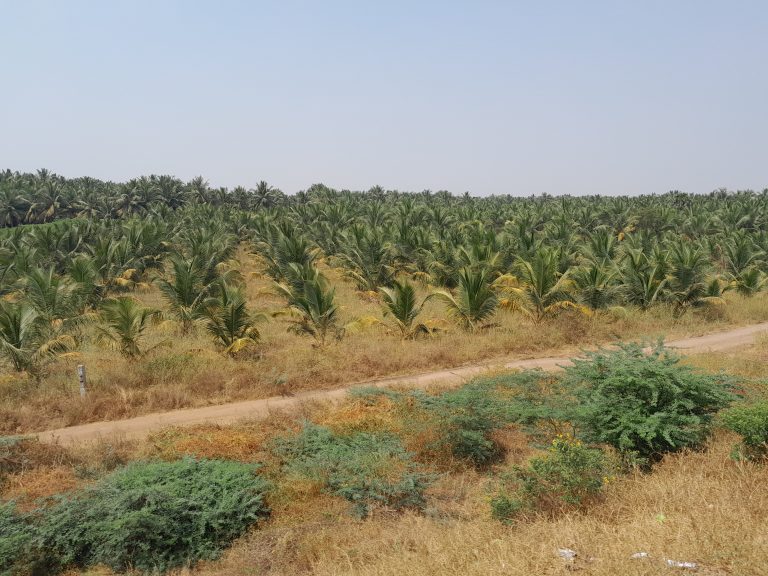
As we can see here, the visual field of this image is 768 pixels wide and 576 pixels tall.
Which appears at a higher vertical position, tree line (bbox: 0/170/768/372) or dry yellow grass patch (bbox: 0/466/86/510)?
tree line (bbox: 0/170/768/372)

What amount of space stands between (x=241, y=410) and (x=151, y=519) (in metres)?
5.42

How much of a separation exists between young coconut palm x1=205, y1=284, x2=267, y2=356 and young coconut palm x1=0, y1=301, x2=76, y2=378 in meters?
3.85

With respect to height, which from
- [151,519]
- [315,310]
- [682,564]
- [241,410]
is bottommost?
[241,410]

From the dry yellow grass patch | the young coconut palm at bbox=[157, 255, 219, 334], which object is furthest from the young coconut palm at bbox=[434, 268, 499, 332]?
the dry yellow grass patch

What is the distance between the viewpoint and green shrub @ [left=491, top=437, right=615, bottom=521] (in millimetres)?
6426

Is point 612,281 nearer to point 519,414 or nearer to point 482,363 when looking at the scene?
point 482,363

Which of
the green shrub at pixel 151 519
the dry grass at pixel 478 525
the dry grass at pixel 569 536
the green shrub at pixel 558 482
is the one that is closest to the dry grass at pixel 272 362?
the dry grass at pixel 478 525

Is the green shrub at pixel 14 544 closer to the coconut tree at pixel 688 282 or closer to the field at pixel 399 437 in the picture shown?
the field at pixel 399 437

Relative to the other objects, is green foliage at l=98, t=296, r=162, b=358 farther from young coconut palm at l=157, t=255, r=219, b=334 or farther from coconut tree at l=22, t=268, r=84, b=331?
young coconut palm at l=157, t=255, r=219, b=334

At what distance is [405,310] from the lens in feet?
55.3

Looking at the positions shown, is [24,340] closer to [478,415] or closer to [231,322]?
[231,322]

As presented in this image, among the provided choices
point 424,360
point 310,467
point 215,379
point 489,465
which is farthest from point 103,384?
point 489,465

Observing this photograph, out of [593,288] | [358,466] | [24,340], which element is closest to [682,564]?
[358,466]

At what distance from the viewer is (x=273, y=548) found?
6.54m
